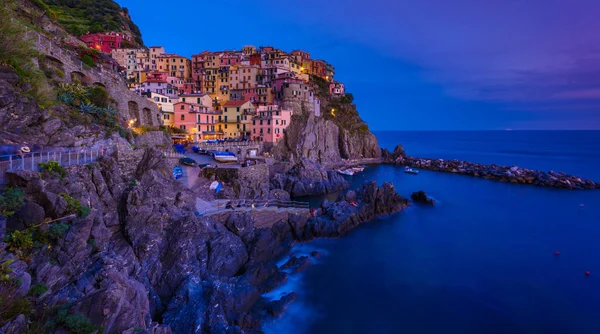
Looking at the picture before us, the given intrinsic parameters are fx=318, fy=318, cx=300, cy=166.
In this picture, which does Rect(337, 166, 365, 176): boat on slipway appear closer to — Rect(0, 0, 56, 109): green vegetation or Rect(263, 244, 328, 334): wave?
Rect(263, 244, 328, 334): wave

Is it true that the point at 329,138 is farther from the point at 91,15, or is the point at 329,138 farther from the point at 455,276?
the point at 91,15

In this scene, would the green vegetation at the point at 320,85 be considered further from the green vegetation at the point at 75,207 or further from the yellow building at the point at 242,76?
the green vegetation at the point at 75,207

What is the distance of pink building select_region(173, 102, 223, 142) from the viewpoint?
51844 millimetres

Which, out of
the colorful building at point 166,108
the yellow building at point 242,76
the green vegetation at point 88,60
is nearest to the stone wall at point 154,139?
the green vegetation at point 88,60

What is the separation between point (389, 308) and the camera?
60.7ft

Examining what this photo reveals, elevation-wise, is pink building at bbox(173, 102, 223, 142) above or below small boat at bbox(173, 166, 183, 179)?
above

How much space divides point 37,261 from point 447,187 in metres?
52.5

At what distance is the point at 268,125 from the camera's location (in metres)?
57.8

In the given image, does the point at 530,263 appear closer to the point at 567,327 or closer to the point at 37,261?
the point at 567,327

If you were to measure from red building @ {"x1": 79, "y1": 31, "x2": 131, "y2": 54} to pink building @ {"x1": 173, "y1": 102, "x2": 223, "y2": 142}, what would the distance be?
95.7 ft

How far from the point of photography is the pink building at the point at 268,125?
5769cm

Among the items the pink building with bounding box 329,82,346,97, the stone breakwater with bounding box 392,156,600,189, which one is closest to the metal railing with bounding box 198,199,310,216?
the stone breakwater with bounding box 392,156,600,189

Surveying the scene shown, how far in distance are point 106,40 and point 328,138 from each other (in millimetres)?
53192

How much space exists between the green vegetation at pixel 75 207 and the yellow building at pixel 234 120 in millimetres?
47093
